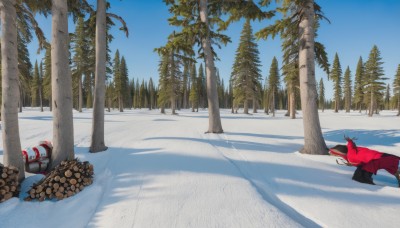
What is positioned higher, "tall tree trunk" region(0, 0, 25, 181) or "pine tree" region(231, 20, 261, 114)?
"pine tree" region(231, 20, 261, 114)

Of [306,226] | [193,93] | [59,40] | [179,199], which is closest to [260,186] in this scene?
[306,226]

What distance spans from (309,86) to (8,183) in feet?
28.6

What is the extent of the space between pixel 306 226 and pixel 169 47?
10666 mm

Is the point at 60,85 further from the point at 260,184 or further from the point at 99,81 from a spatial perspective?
the point at 260,184

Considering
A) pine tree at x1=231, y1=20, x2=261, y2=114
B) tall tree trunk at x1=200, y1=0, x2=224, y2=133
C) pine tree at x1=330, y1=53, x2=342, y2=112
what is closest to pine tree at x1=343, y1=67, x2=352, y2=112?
pine tree at x1=330, y1=53, x2=342, y2=112

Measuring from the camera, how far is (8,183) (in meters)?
4.46

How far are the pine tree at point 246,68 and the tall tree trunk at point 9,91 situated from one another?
28.5 m

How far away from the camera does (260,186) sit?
4441mm

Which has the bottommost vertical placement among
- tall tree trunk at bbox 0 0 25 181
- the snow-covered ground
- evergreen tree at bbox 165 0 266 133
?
the snow-covered ground

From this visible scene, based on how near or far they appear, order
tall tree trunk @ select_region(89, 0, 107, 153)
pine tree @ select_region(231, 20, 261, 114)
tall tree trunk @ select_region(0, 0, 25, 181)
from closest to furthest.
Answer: tall tree trunk @ select_region(0, 0, 25, 181), tall tree trunk @ select_region(89, 0, 107, 153), pine tree @ select_region(231, 20, 261, 114)

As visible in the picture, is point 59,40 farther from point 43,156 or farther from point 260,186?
point 260,186

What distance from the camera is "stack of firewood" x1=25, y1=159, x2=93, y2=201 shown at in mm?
4383

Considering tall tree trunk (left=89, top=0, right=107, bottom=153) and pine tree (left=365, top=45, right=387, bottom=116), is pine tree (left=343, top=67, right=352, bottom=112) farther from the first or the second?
tall tree trunk (left=89, top=0, right=107, bottom=153)

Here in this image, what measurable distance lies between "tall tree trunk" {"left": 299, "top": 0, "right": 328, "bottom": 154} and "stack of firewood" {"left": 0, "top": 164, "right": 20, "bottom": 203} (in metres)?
8.04
